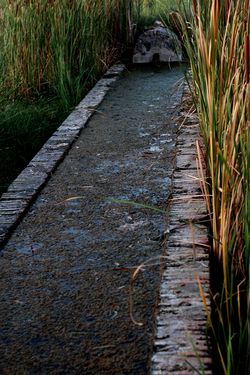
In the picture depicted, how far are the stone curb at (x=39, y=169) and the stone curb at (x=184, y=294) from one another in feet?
2.10

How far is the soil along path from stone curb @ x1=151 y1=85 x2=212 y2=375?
53 mm

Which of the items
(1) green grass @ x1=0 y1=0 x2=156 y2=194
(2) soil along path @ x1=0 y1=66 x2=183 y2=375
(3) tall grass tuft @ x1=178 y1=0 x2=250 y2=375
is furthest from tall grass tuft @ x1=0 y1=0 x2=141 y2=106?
(3) tall grass tuft @ x1=178 y1=0 x2=250 y2=375

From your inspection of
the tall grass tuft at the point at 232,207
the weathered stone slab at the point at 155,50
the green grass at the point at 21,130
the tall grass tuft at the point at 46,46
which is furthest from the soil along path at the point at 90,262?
the weathered stone slab at the point at 155,50

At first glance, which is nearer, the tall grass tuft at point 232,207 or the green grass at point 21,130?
the tall grass tuft at point 232,207

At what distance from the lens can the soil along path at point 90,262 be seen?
85.5 inches

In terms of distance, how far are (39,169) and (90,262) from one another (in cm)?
115

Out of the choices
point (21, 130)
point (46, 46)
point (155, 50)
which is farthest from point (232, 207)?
point (155, 50)

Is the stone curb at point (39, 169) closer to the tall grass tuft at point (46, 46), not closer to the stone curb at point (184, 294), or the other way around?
the tall grass tuft at point (46, 46)

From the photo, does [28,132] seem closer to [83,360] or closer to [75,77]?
[75,77]

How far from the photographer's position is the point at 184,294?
2.40 meters

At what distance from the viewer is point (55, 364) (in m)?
2.12

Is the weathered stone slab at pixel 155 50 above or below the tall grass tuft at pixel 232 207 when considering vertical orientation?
below

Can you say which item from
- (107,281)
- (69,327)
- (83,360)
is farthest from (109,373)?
(107,281)

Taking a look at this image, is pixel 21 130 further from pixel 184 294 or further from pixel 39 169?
pixel 184 294
